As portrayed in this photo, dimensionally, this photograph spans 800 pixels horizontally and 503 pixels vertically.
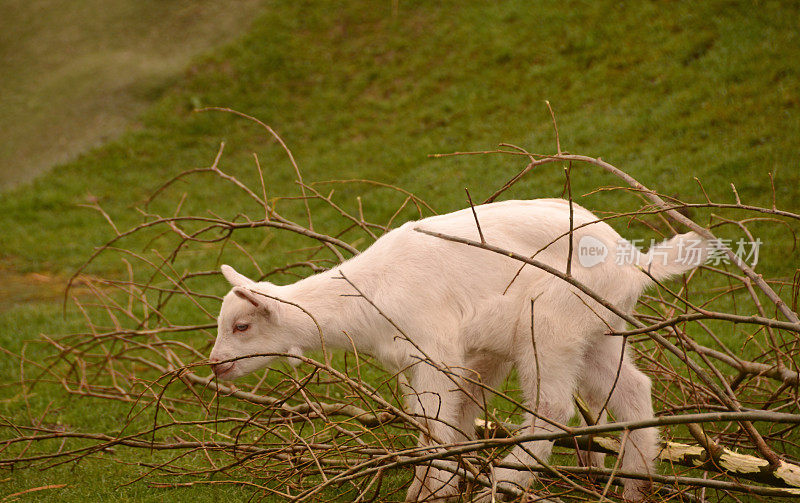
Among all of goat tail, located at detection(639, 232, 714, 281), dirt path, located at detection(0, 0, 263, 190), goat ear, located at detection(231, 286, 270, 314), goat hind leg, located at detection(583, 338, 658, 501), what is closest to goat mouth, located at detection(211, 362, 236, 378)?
goat ear, located at detection(231, 286, 270, 314)

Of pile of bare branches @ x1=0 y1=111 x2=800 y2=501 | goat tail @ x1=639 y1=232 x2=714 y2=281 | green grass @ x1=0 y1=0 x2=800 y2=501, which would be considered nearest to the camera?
pile of bare branches @ x1=0 y1=111 x2=800 y2=501

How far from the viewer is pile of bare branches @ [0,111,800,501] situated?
11.0ft

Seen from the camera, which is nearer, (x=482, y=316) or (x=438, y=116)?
(x=482, y=316)

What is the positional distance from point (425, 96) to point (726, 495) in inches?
438

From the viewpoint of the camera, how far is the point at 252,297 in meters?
3.96

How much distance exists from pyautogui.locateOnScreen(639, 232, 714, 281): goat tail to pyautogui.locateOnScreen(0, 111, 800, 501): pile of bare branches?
0.37ft

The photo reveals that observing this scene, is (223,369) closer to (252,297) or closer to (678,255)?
(252,297)

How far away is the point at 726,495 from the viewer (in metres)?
4.07

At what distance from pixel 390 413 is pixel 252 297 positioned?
35.1 inches

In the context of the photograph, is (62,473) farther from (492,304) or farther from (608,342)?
(608,342)

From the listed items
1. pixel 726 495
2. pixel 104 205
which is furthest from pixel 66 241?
pixel 726 495

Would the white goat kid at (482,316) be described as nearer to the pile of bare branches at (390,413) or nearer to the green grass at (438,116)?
the pile of bare branches at (390,413)

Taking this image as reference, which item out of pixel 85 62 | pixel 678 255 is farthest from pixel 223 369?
pixel 85 62

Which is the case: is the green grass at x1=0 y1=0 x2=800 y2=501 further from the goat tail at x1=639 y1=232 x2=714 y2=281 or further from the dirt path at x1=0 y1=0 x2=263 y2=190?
the goat tail at x1=639 y1=232 x2=714 y2=281
